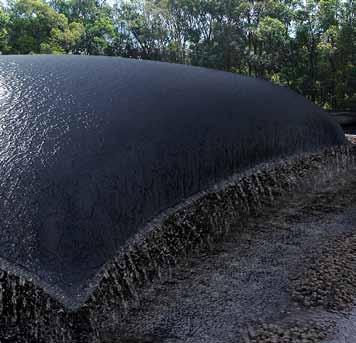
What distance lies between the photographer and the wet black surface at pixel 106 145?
3.10 metres

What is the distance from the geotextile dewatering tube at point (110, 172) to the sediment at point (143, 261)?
0.05 feet

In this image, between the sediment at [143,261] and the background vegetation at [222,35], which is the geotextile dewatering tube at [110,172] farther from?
the background vegetation at [222,35]

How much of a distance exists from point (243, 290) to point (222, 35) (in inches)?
901

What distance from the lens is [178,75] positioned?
6.22 m

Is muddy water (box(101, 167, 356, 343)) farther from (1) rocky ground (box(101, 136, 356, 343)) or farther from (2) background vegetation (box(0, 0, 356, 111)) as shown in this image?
(2) background vegetation (box(0, 0, 356, 111))

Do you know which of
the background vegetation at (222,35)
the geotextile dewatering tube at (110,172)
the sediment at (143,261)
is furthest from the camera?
the background vegetation at (222,35)

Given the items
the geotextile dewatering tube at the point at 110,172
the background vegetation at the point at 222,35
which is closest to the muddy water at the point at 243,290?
the geotextile dewatering tube at the point at 110,172

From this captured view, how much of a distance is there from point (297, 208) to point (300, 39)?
55.3 feet

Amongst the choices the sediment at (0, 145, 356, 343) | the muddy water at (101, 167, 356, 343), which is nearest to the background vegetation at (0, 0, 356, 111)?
the sediment at (0, 145, 356, 343)

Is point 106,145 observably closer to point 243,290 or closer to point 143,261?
point 143,261

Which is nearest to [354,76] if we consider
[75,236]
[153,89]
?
[153,89]

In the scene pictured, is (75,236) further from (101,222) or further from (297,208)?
(297,208)

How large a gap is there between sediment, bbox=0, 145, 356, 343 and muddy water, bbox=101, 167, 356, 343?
0.15 m

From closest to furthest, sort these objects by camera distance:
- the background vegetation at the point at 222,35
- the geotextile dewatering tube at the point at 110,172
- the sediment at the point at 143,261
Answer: the geotextile dewatering tube at the point at 110,172 → the sediment at the point at 143,261 → the background vegetation at the point at 222,35
